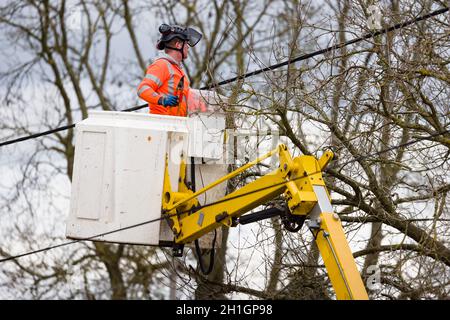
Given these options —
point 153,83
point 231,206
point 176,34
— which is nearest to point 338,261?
point 231,206

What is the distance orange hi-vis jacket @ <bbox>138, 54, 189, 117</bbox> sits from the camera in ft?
42.8

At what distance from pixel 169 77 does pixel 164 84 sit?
→ 98mm

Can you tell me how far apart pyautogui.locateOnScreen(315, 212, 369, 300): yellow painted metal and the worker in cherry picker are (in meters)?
2.83

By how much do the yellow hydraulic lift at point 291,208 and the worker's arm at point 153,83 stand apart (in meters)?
0.77

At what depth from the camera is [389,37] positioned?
13.4 meters

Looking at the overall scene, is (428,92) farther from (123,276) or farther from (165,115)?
(123,276)

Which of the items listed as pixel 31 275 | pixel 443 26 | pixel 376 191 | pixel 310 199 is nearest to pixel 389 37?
pixel 443 26

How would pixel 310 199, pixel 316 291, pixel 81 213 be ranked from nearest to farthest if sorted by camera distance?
pixel 310 199 → pixel 81 213 → pixel 316 291

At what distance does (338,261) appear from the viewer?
10594 millimetres

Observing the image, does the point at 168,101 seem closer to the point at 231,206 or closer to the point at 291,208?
the point at 231,206

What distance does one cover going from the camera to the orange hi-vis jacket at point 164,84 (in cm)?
1305

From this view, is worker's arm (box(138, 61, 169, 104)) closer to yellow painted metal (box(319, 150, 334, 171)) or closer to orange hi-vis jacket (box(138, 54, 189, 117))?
orange hi-vis jacket (box(138, 54, 189, 117))

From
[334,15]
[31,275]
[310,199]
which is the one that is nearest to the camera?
[310,199]

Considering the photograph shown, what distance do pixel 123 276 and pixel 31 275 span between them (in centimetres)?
247
